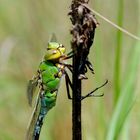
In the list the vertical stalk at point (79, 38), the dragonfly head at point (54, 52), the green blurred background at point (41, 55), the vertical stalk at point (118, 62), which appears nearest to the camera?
the vertical stalk at point (79, 38)

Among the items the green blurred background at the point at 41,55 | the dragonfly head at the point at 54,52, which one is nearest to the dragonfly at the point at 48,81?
the dragonfly head at the point at 54,52

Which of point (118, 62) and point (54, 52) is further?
point (118, 62)

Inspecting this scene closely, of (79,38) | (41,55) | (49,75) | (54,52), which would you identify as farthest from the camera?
(41,55)

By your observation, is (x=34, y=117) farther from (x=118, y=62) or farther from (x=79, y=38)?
(x=79, y=38)

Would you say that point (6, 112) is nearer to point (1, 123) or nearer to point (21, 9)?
point (1, 123)

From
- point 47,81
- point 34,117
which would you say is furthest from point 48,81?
point 34,117

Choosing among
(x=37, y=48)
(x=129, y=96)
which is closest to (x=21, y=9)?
(x=37, y=48)

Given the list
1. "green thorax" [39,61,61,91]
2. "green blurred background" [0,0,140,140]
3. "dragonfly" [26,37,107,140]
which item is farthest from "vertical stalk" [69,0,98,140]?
"green blurred background" [0,0,140,140]

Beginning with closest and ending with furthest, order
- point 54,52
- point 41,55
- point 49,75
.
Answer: point 54,52 < point 49,75 < point 41,55

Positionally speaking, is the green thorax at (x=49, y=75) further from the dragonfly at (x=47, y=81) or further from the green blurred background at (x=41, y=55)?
the green blurred background at (x=41, y=55)
